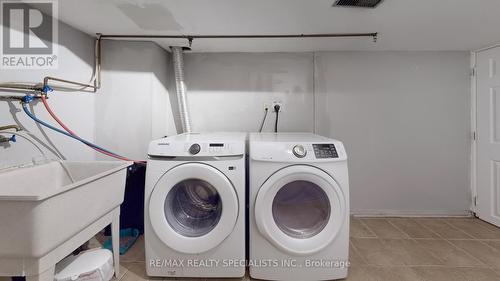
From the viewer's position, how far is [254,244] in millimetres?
1596

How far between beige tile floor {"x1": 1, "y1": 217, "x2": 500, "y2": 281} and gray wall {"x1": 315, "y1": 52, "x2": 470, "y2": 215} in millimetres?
274

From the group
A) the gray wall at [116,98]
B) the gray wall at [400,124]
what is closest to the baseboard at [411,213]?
the gray wall at [400,124]

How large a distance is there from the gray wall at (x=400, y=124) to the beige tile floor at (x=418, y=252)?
10.8 inches

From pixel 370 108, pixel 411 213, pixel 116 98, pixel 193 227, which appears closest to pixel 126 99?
pixel 116 98

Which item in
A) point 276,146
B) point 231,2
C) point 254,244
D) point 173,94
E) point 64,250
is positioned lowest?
point 254,244

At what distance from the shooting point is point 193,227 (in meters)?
1.65

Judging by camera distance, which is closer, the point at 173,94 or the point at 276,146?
the point at 276,146

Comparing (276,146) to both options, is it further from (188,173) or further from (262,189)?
(188,173)

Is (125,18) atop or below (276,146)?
atop

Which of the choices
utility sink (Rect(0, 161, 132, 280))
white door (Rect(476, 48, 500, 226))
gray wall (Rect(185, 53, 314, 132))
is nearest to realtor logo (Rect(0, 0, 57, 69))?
utility sink (Rect(0, 161, 132, 280))

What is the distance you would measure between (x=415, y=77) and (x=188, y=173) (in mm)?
2476

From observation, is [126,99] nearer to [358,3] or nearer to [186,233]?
[186,233]

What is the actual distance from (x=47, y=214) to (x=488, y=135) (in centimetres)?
341

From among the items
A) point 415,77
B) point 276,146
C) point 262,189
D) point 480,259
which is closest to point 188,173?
point 262,189
